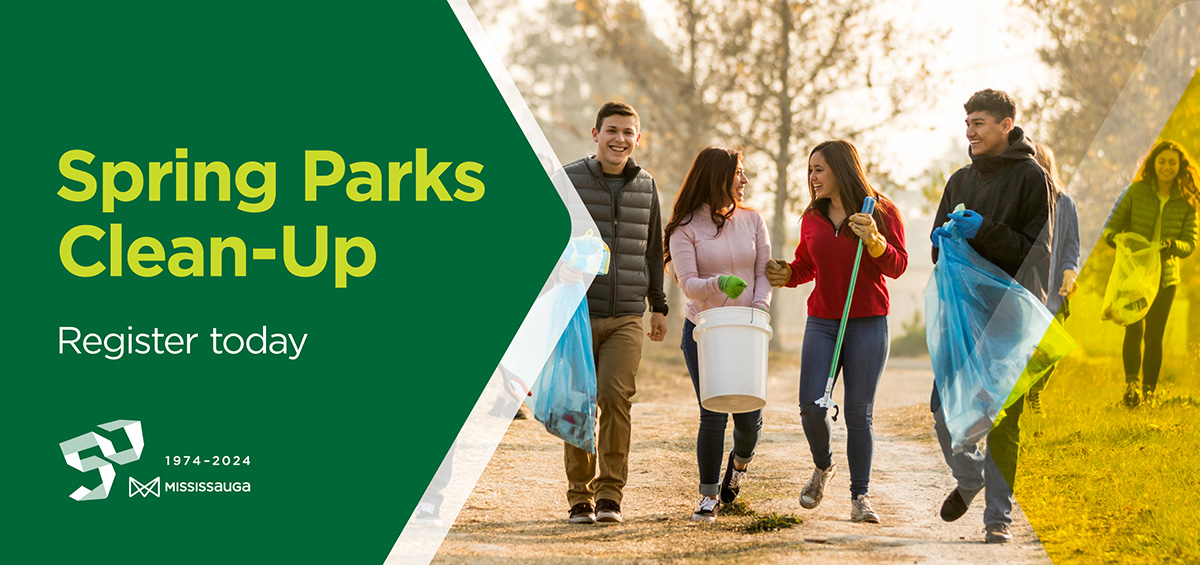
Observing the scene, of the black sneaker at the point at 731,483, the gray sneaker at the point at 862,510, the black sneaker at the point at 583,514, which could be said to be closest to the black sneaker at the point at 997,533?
the gray sneaker at the point at 862,510

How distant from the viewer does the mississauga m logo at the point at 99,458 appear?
5.76 m

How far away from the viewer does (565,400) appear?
4582 millimetres

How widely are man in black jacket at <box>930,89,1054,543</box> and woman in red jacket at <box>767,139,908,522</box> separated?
0.32 metres

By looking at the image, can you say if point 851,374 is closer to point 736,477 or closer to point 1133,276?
point 736,477

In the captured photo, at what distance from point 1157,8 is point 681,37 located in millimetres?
5733

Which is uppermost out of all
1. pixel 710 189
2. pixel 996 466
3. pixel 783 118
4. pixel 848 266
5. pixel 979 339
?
pixel 783 118

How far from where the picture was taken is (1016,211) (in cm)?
448

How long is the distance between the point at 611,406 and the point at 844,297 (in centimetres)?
101

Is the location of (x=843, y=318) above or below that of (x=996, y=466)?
above

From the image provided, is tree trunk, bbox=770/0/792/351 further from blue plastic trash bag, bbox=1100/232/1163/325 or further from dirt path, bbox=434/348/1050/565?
blue plastic trash bag, bbox=1100/232/1163/325

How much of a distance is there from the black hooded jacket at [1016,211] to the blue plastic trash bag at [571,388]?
1.58 meters

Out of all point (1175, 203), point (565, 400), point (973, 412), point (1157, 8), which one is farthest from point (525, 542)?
point (1157, 8)

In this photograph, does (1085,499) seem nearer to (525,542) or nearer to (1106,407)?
(1106,407)

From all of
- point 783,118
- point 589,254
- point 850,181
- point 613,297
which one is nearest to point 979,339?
point 850,181
